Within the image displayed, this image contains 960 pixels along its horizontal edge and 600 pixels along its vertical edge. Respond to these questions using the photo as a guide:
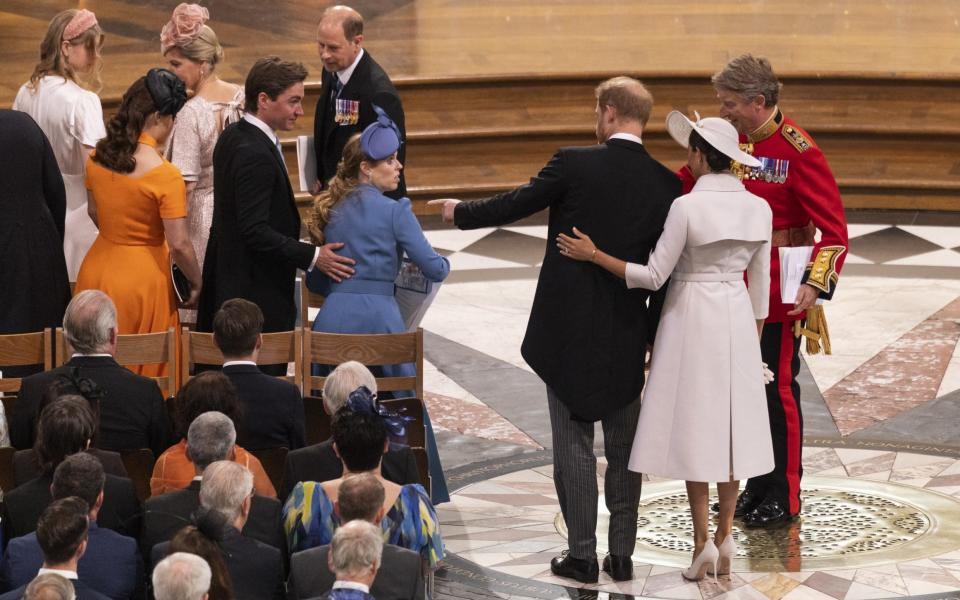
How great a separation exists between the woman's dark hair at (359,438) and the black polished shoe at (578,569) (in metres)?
0.98

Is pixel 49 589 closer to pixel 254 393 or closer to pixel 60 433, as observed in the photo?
pixel 60 433

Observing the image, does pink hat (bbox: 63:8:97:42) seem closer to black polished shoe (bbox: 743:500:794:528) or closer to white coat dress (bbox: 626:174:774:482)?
white coat dress (bbox: 626:174:774:482)

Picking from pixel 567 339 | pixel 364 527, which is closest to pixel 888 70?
pixel 567 339

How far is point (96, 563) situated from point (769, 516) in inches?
91.9

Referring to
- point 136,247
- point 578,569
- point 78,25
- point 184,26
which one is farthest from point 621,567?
point 78,25

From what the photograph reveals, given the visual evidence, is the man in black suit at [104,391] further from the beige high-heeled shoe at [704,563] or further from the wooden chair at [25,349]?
the beige high-heeled shoe at [704,563]

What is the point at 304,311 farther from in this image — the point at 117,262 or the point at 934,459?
the point at 934,459

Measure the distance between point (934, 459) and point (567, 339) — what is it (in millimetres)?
1905

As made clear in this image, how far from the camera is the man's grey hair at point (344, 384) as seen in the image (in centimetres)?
402

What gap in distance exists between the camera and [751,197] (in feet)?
14.3

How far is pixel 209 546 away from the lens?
3.23m

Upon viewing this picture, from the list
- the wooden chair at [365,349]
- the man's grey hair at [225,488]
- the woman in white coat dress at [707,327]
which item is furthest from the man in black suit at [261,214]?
the man's grey hair at [225,488]

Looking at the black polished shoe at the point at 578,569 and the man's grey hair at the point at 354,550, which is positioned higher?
the man's grey hair at the point at 354,550

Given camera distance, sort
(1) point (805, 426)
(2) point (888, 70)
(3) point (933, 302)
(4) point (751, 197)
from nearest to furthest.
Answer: (4) point (751, 197) → (1) point (805, 426) → (3) point (933, 302) → (2) point (888, 70)
